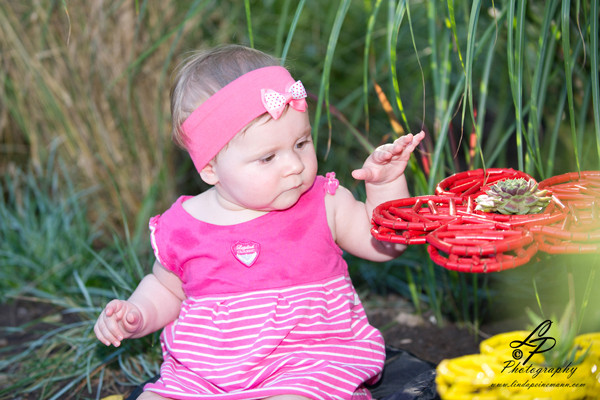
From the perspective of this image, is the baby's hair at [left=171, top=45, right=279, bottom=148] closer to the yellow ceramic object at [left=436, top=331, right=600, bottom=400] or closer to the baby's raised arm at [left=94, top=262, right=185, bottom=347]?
the baby's raised arm at [left=94, top=262, right=185, bottom=347]

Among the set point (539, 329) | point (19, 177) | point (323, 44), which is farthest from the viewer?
point (323, 44)

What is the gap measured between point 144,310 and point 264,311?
0.36 m

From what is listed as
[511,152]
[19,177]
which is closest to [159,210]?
[19,177]

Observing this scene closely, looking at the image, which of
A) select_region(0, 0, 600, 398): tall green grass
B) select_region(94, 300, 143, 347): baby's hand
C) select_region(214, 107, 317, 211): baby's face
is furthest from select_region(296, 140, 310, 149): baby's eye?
select_region(0, 0, 600, 398): tall green grass

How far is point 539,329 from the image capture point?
129 cm

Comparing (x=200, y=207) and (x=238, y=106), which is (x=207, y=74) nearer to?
(x=238, y=106)

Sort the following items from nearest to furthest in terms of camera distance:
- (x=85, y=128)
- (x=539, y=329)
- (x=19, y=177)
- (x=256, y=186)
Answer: (x=539, y=329) < (x=256, y=186) < (x=85, y=128) < (x=19, y=177)

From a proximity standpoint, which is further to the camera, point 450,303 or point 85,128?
point 85,128

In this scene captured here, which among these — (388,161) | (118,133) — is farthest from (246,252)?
(118,133)

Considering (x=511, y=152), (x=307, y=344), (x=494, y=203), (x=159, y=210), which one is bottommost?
(x=511, y=152)

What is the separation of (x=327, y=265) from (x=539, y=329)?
61 cm

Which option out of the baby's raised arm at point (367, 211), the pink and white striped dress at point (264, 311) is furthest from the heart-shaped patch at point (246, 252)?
the baby's raised arm at point (367, 211)

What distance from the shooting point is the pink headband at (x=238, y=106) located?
160 centimetres

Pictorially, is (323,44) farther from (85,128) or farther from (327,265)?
(327,265)
